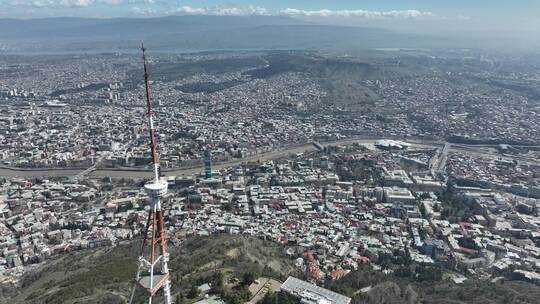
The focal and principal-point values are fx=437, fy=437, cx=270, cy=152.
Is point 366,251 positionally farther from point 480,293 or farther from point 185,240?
point 185,240

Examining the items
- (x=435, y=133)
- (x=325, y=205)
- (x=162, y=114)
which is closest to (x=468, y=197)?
(x=325, y=205)

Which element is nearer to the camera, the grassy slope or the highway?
the grassy slope

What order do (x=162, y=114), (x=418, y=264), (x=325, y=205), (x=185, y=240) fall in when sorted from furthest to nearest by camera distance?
(x=162, y=114), (x=325, y=205), (x=185, y=240), (x=418, y=264)

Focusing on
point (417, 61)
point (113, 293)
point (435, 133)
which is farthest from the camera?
point (417, 61)

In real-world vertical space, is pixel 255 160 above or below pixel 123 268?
below

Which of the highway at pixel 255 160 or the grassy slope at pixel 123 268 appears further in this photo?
the highway at pixel 255 160

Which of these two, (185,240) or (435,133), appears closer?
(185,240)

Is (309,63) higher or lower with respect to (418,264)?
higher

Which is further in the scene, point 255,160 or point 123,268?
point 255,160
